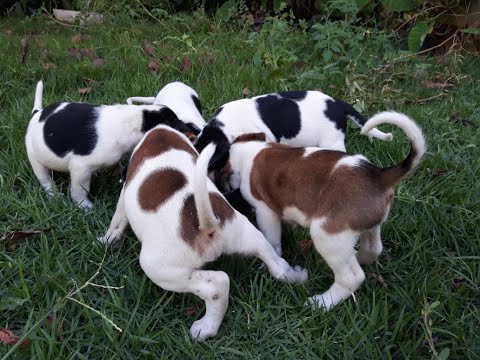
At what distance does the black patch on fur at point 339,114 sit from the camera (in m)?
4.29

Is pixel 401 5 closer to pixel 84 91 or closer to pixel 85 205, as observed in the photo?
pixel 84 91

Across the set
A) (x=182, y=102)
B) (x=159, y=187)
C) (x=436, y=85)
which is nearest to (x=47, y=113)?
(x=182, y=102)

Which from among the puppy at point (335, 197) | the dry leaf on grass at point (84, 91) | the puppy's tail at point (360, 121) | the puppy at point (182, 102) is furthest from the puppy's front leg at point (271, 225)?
the dry leaf on grass at point (84, 91)

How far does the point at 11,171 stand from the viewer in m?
4.12

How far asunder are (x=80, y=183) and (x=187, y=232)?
1385 mm

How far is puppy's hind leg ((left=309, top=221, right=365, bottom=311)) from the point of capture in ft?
9.18

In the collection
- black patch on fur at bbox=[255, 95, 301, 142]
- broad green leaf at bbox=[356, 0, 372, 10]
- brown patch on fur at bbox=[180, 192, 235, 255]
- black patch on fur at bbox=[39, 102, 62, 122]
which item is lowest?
broad green leaf at bbox=[356, 0, 372, 10]

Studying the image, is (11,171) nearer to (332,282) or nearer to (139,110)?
(139,110)

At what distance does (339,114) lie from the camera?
4324mm

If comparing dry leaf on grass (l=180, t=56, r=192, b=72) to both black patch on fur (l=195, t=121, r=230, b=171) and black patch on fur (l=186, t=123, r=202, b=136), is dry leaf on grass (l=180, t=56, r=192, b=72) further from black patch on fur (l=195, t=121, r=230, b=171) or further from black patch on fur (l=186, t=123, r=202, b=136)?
black patch on fur (l=195, t=121, r=230, b=171)

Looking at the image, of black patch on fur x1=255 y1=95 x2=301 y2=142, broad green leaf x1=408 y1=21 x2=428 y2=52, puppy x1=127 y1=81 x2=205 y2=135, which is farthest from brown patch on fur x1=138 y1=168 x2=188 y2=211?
broad green leaf x1=408 y1=21 x2=428 y2=52

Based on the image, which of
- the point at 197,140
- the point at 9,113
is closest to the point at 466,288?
the point at 197,140

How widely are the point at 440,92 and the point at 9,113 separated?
13.9ft

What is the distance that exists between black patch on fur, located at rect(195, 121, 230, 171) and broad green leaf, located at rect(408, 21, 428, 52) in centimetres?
365
